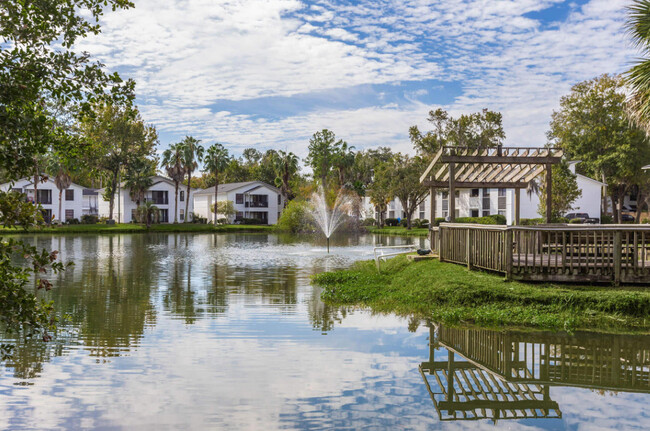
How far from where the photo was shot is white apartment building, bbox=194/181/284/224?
3339 inches

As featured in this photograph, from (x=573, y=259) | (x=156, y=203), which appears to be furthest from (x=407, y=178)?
(x=573, y=259)

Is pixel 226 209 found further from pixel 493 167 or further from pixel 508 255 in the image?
pixel 508 255

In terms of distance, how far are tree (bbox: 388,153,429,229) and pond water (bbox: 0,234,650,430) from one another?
183 ft

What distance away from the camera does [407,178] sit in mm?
68062

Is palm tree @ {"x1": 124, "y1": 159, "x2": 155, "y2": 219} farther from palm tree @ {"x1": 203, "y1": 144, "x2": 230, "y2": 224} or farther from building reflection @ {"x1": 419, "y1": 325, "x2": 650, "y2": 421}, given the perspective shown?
building reflection @ {"x1": 419, "y1": 325, "x2": 650, "y2": 421}

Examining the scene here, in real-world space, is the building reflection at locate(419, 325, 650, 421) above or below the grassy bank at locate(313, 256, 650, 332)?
below

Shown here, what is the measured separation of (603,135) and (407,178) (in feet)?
70.6

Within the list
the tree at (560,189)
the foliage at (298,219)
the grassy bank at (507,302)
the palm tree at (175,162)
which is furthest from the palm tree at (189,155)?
the grassy bank at (507,302)

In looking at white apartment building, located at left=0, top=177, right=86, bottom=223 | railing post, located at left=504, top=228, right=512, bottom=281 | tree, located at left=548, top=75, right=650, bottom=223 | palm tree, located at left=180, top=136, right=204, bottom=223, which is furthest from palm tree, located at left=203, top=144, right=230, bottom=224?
railing post, located at left=504, top=228, right=512, bottom=281

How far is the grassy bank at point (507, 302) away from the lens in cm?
1072

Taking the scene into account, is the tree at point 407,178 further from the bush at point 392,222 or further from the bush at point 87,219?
the bush at point 87,219

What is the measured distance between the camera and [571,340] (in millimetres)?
9562

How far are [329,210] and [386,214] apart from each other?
787 inches

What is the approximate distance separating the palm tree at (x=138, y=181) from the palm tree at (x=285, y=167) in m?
18.0
